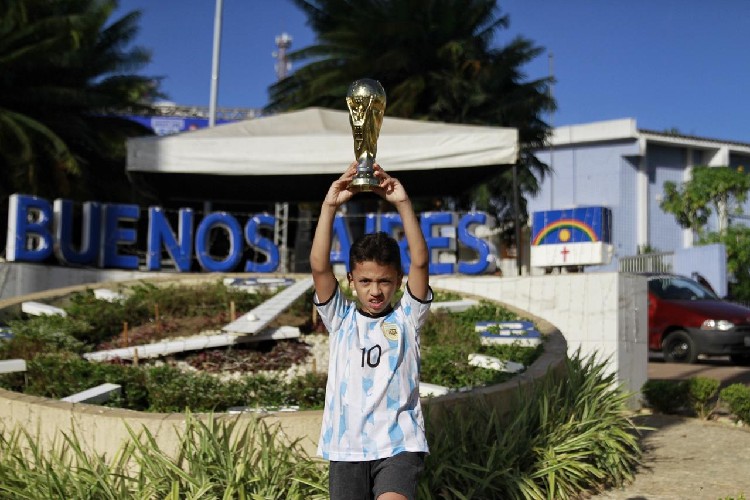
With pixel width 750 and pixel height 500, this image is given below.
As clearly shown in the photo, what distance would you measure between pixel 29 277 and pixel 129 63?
35.7 ft

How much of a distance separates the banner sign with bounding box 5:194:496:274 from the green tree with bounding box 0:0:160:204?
→ 6127 millimetres

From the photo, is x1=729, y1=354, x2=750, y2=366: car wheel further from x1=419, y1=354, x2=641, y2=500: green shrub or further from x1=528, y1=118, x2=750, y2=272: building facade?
x1=528, y1=118, x2=750, y2=272: building facade

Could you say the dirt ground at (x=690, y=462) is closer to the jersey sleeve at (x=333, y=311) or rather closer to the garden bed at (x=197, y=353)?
the garden bed at (x=197, y=353)

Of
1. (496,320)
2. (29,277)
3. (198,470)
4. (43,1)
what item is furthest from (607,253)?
(43,1)

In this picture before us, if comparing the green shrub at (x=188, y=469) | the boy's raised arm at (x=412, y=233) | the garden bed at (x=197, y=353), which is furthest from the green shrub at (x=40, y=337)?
the boy's raised arm at (x=412, y=233)

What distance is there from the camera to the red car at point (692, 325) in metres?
14.4

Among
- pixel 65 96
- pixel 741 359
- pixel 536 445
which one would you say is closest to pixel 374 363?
pixel 536 445

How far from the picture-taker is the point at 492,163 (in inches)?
502

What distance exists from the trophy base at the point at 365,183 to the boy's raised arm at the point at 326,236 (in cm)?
6

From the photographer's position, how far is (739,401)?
790 centimetres

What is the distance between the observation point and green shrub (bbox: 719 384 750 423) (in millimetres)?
7859

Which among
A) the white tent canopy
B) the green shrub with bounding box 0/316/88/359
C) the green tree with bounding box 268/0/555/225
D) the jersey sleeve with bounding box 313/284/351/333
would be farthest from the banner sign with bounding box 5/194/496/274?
the green tree with bounding box 268/0/555/225

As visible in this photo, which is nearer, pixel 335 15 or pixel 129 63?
pixel 129 63

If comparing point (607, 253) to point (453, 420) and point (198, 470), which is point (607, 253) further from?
point (198, 470)
